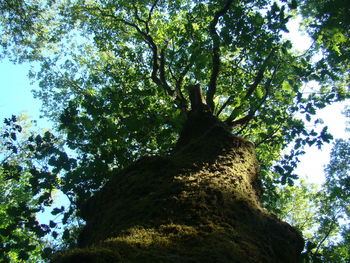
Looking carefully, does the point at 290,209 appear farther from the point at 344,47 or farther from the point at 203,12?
the point at 203,12

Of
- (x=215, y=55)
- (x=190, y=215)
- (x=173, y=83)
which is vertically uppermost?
(x=173, y=83)

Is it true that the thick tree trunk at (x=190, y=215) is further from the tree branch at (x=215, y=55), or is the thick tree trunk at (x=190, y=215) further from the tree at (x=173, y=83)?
the tree branch at (x=215, y=55)

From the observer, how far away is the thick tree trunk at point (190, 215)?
1.86 meters

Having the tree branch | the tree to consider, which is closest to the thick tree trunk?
the tree

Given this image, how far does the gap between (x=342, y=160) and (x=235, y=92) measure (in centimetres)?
883

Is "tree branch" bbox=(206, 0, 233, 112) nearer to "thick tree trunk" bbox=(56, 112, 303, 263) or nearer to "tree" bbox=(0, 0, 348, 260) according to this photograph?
"tree" bbox=(0, 0, 348, 260)

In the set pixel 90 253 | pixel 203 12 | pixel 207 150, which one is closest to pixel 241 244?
pixel 90 253

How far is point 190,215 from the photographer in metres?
2.41

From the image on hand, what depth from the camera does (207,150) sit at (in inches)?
151

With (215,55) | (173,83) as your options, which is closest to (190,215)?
(215,55)

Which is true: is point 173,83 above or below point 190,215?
above

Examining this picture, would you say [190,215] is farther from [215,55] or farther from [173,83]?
[173,83]

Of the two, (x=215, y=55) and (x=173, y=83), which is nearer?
(x=215, y=55)

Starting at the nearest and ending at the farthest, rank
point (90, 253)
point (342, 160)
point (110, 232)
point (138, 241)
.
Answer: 1. point (90, 253)
2. point (138, 241)
3. point (110, 232)
4. point (342, 160)
